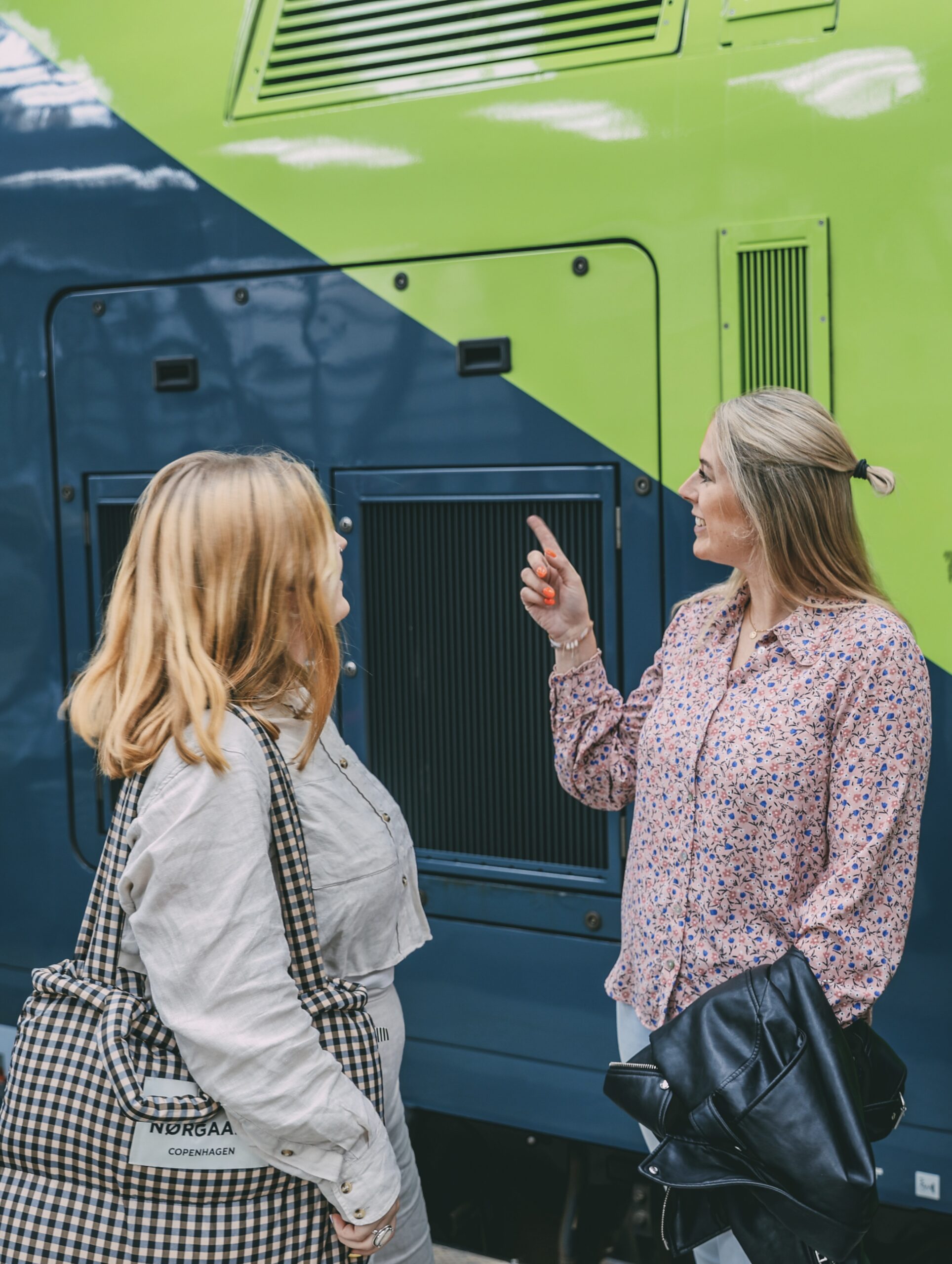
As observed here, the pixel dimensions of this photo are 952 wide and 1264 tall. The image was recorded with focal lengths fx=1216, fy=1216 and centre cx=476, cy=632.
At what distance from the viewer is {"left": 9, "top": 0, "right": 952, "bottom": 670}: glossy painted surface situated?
184 cm

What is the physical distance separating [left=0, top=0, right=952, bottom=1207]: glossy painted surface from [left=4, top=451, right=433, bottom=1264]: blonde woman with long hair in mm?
831

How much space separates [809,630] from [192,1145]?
0.95 m

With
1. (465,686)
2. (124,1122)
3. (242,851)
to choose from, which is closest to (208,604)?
(242,851)

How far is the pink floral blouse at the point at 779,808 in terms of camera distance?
56.8 inches

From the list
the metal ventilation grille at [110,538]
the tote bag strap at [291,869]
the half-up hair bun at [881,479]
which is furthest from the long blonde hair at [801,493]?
the metal ventilation grille at [110,538]

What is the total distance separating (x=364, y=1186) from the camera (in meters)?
1.26

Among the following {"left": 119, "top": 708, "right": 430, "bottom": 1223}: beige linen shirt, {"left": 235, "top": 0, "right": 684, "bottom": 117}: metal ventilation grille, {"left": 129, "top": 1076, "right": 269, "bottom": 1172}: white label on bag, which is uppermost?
{"left": 235, "top": 0, "right": 684, "bottom": 117}: metal ventilation grille

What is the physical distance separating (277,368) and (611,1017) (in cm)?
135

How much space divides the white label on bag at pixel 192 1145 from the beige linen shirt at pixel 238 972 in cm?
2

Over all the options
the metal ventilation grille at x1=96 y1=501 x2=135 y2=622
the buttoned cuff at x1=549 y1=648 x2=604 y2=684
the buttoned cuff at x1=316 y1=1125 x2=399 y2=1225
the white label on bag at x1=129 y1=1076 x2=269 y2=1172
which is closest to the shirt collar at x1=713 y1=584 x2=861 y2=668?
the buttoned cuff at x1=549 y1=648 x2=604 y2=684

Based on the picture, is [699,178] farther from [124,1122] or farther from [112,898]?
[124,1122]

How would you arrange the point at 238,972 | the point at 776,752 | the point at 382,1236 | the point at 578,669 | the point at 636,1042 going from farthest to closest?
the point at 578,669 < the point at 636,1042 < the point at 776,752 < the point at 382,1236 < the point at 238,972

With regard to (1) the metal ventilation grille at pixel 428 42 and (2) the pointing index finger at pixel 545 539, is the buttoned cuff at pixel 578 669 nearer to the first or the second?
(2) the pointing index finger at pixel 545 539

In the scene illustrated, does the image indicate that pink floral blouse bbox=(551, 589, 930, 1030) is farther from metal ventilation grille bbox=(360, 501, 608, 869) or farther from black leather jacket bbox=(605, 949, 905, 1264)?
metal ventilation grille bbox=(360, 501, 608, 869)
